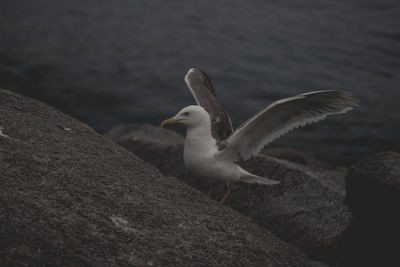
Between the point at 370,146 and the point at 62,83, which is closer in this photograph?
the point at 370,146

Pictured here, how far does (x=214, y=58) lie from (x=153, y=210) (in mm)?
11205

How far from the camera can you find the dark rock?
3822 mm

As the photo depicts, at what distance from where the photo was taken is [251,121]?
4016mm

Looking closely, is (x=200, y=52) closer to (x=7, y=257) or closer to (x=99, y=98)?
(x=99, y=98)

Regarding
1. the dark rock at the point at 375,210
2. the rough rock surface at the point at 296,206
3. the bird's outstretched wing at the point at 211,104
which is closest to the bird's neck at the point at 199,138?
the bird's outstretched wing at the point at 211,104

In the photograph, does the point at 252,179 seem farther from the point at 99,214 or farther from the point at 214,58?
the point at 214,58

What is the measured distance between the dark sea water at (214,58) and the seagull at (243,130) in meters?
4.71

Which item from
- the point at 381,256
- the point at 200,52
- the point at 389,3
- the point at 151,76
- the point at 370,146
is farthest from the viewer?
the point at 389,3

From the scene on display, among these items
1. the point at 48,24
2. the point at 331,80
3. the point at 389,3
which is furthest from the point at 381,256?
the point at 389,3

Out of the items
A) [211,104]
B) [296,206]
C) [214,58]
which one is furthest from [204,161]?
[214,58]

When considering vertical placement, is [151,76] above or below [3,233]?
below

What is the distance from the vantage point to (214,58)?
45.3 ft

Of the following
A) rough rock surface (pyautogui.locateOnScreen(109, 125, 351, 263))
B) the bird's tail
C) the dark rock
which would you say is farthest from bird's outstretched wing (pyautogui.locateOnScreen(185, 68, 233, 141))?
the dark rock

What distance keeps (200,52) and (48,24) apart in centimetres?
545
